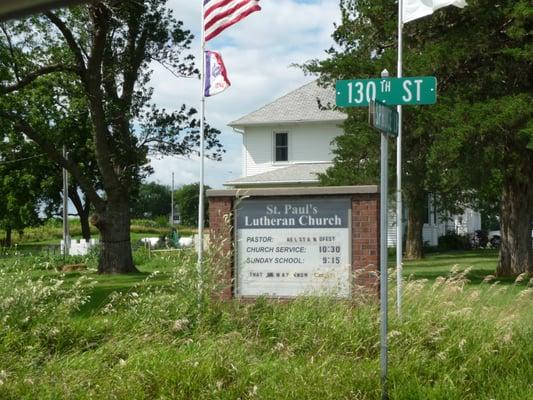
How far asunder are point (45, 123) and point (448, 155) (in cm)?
1753

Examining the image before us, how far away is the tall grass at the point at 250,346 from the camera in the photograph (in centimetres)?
671

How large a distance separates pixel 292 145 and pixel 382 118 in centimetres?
3410

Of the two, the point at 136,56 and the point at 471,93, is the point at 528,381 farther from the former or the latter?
the point at 136,56

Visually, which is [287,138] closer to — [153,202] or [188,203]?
[188,203]

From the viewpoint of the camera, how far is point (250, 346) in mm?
7836

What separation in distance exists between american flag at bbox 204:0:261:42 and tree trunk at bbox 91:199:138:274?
13.5 m

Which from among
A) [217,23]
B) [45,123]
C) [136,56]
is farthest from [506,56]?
[45,123]

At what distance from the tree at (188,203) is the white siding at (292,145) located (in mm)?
59059

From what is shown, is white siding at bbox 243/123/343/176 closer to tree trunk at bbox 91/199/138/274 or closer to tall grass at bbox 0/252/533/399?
tree trunk at bbox 91/199/138/274

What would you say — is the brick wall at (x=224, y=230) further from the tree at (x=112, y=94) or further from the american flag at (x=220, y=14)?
the tree at (x=112, y=94)

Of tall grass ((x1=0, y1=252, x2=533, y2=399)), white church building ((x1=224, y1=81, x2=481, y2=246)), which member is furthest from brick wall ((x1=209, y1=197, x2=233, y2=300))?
white church building ((x1=224, y1=81, x2=481, y2=246))

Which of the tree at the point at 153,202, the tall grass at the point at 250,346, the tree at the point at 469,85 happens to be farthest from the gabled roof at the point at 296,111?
the tree at the point at 153,202

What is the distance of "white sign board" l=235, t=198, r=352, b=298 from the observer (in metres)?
10.5

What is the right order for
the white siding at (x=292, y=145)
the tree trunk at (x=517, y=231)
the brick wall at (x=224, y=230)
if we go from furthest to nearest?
the white siding at (x=292, y=145) → the tree trunk at (x=517, y=231) → the brick wall at (x=224, y=230)
